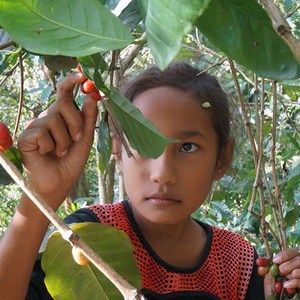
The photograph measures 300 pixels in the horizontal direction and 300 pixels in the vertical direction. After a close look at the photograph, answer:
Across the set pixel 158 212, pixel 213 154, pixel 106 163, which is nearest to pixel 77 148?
pixel 106 163

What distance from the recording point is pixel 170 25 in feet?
1.16

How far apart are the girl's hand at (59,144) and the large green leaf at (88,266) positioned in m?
0.11

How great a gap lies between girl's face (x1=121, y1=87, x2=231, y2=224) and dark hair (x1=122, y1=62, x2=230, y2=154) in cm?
4

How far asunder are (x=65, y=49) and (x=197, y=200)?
2.61 ft

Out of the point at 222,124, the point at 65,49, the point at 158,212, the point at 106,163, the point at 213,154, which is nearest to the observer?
the point at 65,49

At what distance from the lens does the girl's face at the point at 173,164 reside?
1.12 meters

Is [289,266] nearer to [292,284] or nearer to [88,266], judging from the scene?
[292,284]

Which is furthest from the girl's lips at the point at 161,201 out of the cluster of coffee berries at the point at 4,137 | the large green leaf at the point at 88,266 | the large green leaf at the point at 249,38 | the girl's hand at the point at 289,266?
the large green leaf at the point at 249,38

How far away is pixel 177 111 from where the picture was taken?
A: 1169 millimetres

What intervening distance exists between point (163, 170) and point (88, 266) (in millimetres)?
370

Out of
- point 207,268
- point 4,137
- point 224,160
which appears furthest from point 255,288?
point 4,137

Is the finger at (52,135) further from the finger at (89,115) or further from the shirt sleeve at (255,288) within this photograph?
the shirt sleeve at (255,288)

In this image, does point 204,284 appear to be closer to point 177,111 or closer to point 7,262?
point 177,111

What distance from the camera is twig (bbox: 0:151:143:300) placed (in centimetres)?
40
